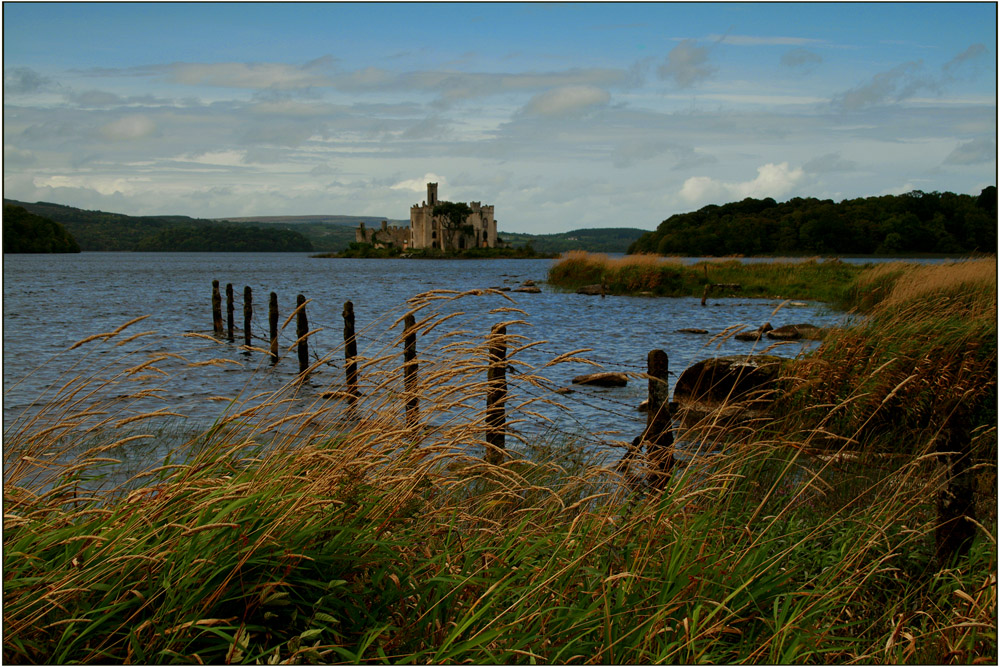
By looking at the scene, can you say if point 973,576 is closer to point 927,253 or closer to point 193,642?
point 193,642

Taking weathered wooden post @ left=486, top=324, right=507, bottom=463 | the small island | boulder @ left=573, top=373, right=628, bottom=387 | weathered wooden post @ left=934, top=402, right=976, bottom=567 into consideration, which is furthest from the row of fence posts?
the small island

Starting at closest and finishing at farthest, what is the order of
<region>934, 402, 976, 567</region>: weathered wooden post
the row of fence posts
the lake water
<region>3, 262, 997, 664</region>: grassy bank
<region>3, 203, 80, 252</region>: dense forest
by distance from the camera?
<region>3, 262, 997, 664</region>: grassy bank → the row of fence posts → <region>934, 402, 976, 567</region>: weathered wooden post → the lake water → <region>3, 203, 80, 252</region>: dense forest

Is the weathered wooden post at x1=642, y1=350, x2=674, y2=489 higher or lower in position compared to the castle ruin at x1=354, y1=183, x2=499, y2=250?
lower

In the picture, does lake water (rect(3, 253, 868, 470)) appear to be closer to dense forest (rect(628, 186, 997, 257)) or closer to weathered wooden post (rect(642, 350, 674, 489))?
weathered wooden post (rect(642, 350, 674, 489))

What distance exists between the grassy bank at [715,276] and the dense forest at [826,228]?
13.9 meters

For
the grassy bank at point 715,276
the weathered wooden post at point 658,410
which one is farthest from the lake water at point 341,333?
the grassy bank at point 715,276

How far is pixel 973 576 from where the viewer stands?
3814 mm

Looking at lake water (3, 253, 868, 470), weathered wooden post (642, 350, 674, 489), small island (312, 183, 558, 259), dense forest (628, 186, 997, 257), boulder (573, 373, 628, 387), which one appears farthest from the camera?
small island (312, 183, 558, 259)

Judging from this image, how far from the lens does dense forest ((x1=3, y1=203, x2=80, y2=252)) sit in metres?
99.1

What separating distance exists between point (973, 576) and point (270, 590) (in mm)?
3731

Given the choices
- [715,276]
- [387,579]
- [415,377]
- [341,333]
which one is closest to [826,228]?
[715,276]

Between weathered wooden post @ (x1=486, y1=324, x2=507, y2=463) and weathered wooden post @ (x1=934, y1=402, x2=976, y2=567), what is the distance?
269 cm

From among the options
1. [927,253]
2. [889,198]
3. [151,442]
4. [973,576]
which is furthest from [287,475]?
[889,198]

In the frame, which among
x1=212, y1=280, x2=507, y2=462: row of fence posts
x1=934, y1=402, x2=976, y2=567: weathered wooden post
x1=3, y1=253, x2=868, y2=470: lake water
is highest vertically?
x1=212, y1=280, x2=507, y2=462: row of fence posts
